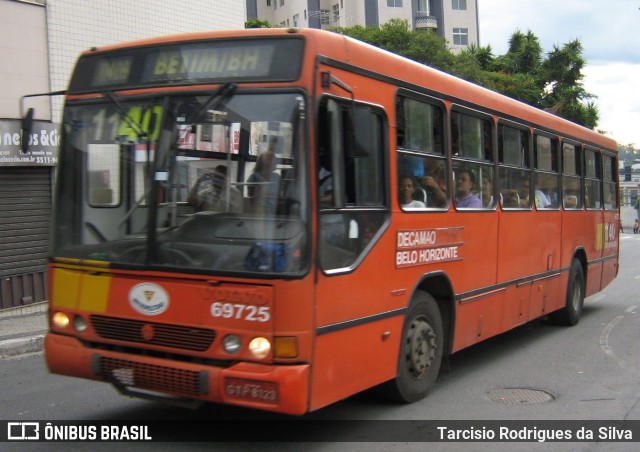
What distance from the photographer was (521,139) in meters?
9.17

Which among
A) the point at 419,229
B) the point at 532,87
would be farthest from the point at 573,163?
the point at 532,87

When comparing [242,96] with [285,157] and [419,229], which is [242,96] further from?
[419,229]

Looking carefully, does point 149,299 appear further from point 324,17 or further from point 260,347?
point 324,17

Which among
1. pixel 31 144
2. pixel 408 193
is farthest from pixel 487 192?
pixel 31 144

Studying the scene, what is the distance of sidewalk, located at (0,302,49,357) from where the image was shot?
9.66 meters

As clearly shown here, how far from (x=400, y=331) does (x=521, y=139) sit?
13.5ft

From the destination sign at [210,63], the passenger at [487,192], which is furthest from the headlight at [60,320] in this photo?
the passenger at [487,192]

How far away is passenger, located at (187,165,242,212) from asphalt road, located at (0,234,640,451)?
182 cm

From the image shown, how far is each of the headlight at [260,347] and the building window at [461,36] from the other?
60433 mm

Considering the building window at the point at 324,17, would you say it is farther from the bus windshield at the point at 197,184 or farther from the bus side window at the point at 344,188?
the bus windshield at the point at 197,184

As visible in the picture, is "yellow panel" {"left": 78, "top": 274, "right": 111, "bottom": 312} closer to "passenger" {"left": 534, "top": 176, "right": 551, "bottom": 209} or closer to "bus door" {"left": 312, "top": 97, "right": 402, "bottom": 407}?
"bus door" {"left": 312, "top": 97, "right": 402, "bottom": 407}

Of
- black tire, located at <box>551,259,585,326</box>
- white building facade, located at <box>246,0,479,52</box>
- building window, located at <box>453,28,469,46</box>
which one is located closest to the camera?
black tire, located at <box>551,259,585,326</box>

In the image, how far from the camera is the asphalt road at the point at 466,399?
5.61 metres

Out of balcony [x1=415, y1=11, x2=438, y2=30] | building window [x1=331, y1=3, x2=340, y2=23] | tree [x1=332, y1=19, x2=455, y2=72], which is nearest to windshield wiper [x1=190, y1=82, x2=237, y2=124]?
tree [x1=332, y1=19, x2=455, y2=72]
